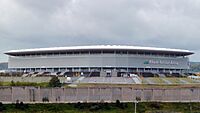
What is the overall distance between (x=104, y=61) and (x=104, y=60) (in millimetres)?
255

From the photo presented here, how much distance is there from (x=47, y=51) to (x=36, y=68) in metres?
6.31

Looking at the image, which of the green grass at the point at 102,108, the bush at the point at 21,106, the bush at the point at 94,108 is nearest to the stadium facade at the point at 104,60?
the green grass at the point at 102,108

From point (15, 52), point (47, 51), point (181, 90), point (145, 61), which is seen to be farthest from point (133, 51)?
point (181, 90)

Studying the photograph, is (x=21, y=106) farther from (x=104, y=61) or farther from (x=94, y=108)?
(x=104, y=61)

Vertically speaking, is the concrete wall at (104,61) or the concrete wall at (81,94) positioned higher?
the concrete wall at (104,61)

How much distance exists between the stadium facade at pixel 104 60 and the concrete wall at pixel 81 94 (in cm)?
4651

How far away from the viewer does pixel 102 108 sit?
42.8 m

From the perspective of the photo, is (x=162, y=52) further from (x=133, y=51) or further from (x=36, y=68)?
(x=36, y=68)

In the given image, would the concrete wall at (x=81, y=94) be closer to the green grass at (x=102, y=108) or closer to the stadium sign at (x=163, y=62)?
the green grass at (x=102, y=108)

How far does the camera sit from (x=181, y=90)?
48406mm

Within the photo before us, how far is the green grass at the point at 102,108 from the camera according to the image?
4156cm

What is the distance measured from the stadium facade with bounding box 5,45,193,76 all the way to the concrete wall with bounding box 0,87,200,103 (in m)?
46.5

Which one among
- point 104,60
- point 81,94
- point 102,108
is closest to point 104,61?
point 104,60

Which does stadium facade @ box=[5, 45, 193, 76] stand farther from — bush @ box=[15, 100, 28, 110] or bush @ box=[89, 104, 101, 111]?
bush @ box=[15, 100, 28, 110]
